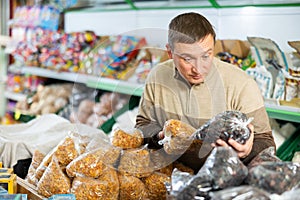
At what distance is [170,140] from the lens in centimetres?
180

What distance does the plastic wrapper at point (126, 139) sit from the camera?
1908 mm

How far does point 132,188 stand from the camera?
1821mm

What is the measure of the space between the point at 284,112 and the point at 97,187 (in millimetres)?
1373

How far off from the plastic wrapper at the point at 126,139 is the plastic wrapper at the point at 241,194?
628mm

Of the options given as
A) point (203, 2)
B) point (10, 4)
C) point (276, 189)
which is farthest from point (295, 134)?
point (10, 4)

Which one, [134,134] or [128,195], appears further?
[134,134]

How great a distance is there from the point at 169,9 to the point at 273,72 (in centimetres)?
134

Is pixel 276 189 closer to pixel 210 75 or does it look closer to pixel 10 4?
pixel 210 75

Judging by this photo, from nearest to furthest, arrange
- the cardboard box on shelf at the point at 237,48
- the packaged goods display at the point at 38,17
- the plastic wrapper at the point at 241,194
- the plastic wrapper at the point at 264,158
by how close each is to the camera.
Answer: the plastic wrapper at the point at 241,194, the plastic wrapper at the point at 264,158, the cardboard box on shelf at the point at 237,48, the packaged goods display at the point at 38,17

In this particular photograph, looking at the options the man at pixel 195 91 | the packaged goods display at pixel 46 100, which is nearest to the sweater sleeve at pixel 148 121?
the man at pixel 195 91

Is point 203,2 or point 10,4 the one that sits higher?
point 203,2

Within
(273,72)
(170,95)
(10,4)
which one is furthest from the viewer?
(10,4)

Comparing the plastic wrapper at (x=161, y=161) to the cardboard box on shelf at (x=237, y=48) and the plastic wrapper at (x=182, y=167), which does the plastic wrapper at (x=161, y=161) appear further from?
the cardboard box on shelf at (x=237, y=48)

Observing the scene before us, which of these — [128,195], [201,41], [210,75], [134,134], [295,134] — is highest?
[201,41]
